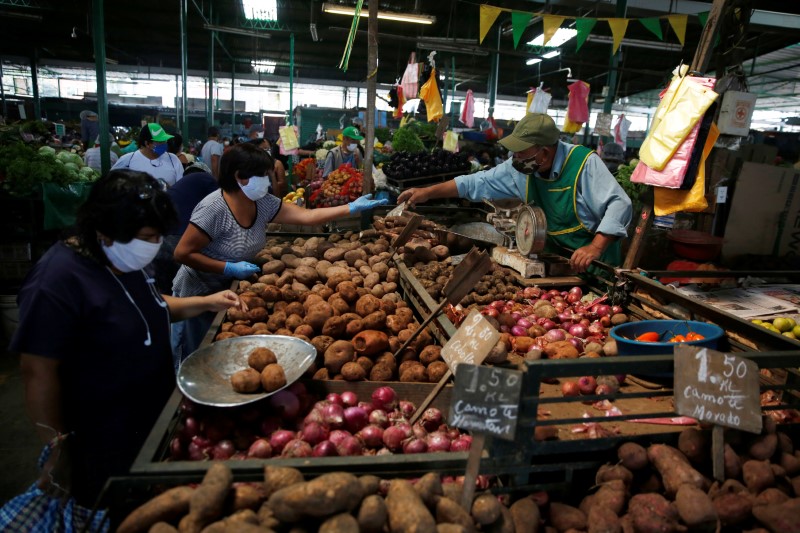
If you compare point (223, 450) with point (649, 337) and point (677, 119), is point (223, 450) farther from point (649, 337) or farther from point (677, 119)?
point (677, 119)

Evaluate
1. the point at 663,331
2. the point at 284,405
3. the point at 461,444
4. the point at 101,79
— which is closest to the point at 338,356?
the point at 284,405

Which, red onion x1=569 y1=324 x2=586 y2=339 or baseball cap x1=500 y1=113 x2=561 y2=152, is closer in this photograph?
red onion x1=569 y1=324 x2=586 y2=339

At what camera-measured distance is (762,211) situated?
651 cm

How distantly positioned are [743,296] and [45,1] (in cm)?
2445

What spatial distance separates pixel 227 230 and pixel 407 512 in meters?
2.69

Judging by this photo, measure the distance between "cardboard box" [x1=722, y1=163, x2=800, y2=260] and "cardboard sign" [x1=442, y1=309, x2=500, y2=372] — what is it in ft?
19.6

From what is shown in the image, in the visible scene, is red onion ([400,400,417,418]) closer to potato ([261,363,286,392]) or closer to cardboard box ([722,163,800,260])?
potato ([261,363,286,392])

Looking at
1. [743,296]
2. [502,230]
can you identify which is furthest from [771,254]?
[502,230]

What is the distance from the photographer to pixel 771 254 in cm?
663

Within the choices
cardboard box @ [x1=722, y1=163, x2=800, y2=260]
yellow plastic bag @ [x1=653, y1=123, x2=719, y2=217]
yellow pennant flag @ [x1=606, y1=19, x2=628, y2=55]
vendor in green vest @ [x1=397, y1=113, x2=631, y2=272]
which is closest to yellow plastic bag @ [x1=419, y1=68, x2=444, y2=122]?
yellow pennant flag @ [x1=606, y1=19, x2=628, y2=55]

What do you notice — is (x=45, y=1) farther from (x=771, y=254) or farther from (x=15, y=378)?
(x=771, y=254)

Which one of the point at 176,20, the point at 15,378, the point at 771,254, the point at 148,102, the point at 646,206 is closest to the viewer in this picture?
the point at 646,206

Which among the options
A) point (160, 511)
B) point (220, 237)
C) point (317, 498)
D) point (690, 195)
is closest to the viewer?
point (317, 498)

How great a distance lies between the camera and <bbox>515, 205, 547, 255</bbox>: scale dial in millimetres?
3684
